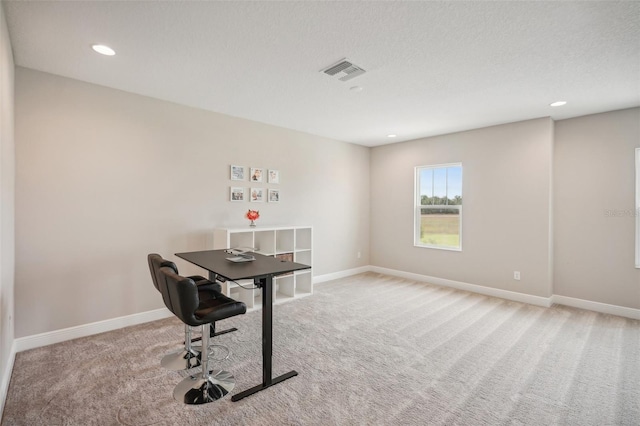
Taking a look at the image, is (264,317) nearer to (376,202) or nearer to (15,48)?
(15,48)

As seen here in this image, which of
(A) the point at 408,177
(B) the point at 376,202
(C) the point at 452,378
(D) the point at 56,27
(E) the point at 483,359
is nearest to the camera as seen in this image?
(D) the point at 56,27

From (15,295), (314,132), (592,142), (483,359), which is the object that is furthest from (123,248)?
(592,142)

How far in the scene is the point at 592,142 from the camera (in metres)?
4.08

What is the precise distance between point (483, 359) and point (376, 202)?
12.7ft

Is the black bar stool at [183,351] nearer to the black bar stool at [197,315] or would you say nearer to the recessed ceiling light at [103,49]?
the black bar stool at [197,315]

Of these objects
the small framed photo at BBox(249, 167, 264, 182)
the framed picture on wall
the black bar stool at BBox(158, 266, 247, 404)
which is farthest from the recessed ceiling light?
the framed picture on wall

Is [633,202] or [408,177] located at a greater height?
[408,177]

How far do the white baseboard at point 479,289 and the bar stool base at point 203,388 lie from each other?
401 centimetres

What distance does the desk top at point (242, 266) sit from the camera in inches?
87.7

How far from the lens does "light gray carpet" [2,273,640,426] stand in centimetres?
200

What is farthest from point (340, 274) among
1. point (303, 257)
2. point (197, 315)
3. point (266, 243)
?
point (197, 315)

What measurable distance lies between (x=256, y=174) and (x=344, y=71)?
2.18 m

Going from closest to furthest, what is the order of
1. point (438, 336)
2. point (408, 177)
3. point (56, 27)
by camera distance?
1. point (56, 27)
2. point (438, 336)
3. point (408, 177)

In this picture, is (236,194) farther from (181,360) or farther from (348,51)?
(348,51)
